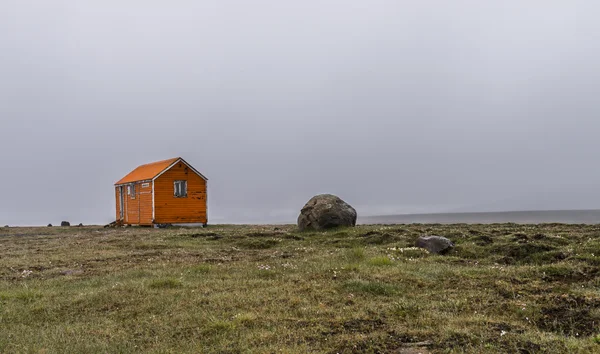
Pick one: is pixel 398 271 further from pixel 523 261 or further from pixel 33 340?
pixel 33 340

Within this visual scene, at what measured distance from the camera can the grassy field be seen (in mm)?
8578

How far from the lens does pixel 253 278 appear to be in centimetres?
1537

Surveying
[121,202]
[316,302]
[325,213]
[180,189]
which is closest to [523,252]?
[316,302]

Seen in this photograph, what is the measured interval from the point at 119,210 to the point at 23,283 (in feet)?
152

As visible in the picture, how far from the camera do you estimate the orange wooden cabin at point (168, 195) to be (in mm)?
50594

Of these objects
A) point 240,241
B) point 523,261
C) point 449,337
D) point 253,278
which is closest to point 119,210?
point 240,241

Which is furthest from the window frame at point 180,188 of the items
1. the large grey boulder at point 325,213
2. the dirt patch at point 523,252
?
the dirt patch at point 523,252

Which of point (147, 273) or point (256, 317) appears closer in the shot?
point (256, 317)

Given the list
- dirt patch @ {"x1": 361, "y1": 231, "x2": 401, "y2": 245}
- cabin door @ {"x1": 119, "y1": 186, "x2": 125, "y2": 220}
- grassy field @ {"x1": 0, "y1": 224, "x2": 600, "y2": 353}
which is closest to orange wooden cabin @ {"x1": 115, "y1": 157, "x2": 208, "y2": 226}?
cabin door @ {"x1": 119, "y1": 186, "x2": 125, "y2": 220}

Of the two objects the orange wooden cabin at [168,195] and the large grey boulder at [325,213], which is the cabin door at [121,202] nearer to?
the orange wooden cabin at [168,195]

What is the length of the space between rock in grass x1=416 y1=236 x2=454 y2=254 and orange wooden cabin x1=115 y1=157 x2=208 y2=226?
36.2 metres

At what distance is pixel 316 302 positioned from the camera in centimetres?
1159

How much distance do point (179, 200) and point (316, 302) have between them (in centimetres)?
4336

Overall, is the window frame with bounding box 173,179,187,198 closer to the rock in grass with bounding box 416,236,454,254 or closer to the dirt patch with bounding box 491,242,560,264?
Answer: the rock in grass with bounding box 416,236,454,254
